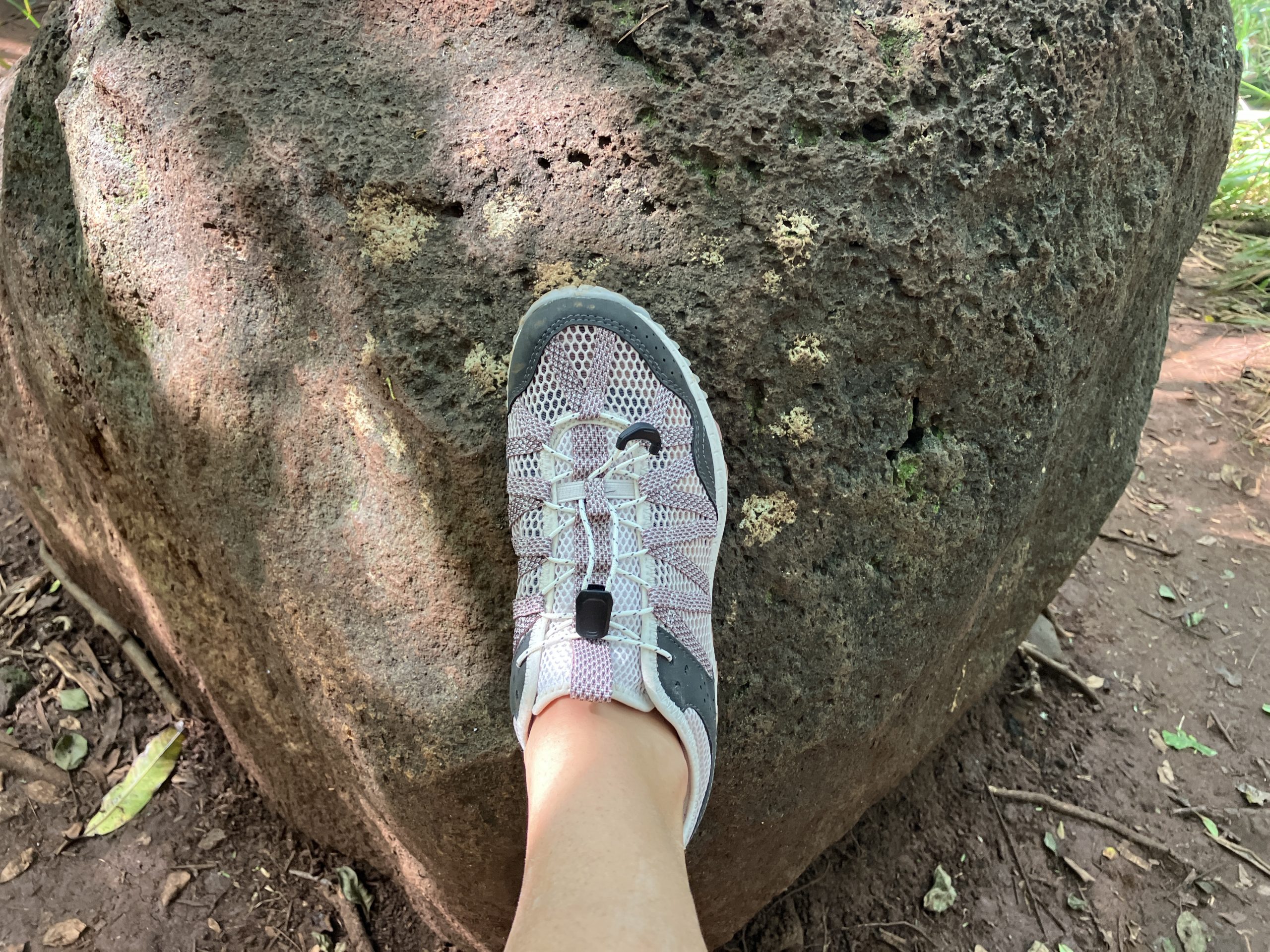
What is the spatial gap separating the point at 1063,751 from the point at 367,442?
2.16m

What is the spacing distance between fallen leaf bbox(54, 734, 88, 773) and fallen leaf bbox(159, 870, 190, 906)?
1.29ft

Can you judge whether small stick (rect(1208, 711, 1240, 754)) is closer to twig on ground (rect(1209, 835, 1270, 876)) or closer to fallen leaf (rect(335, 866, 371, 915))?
twig on ground (rect(1209, 835, 1270, 876))

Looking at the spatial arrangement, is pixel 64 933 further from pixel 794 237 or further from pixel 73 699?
pixel 794 237

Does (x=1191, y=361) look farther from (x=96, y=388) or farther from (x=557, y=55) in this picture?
(x=96, y=388)

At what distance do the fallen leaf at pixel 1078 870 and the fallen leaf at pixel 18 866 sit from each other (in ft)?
8.21

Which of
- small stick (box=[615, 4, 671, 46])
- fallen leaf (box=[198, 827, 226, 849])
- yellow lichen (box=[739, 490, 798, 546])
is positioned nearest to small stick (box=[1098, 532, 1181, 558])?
yellow lichen (box=[739, 490, 798, 546])

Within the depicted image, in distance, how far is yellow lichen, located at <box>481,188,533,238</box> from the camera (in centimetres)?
154

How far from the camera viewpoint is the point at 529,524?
5.06 feet

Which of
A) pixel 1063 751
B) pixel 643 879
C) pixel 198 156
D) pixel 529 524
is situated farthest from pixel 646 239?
pixel 1063 751

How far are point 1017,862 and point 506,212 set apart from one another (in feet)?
6.71
